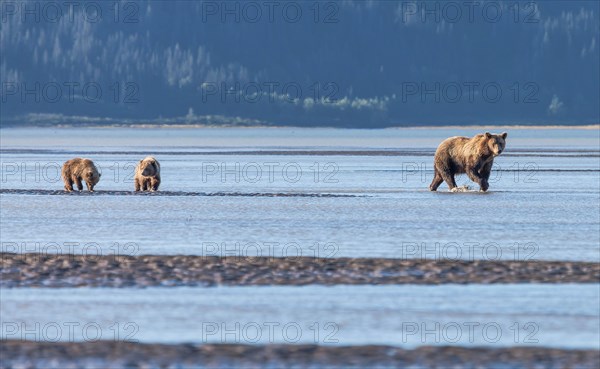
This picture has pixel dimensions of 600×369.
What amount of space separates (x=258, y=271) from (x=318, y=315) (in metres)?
4.58

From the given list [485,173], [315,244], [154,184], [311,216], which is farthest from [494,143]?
[315,244]

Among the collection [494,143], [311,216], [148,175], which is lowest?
[311,216]

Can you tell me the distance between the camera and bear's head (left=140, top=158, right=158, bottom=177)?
4417cm

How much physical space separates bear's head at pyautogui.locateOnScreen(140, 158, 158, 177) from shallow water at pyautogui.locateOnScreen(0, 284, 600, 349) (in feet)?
77.1

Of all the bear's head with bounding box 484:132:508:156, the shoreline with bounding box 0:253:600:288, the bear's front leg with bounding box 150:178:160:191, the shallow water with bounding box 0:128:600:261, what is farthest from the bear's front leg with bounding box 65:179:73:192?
the shoreline with bounding box 0:253:600:288

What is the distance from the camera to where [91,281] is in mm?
21766

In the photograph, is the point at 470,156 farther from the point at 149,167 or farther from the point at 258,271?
the point at 258,271

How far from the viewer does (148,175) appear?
44.9 m

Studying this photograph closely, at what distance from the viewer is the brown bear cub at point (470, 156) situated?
143ft

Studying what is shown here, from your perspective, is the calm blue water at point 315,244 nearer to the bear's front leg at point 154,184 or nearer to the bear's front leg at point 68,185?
the bear's front leg at point 68,185

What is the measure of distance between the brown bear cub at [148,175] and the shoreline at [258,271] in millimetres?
19226

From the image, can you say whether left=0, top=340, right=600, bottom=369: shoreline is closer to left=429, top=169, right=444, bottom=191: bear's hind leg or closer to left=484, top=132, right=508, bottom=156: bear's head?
left=484, top=132, right=508, bottom=156: bear's head

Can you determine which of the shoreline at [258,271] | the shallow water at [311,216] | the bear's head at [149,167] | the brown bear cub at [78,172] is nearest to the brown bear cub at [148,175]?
the bear's head at [149,167]

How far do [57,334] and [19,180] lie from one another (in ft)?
127
